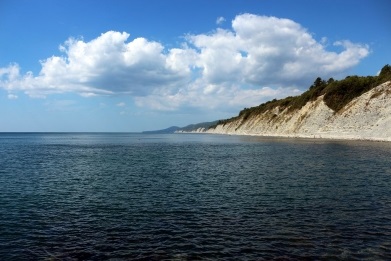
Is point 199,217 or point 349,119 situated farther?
point 349,119

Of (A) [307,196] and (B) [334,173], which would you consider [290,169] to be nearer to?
(B) [334,173]

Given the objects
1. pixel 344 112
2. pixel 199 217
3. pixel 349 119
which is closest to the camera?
pixel 199 217

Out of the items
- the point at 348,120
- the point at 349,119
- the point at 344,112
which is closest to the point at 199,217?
the point at 349,119

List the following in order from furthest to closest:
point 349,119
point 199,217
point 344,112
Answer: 1. point 344,112
2. point 349,119
3. point 199,217

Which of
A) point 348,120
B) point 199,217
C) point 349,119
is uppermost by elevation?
point 349,119

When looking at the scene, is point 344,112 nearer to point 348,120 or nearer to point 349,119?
point 348,120

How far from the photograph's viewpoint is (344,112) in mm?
104625

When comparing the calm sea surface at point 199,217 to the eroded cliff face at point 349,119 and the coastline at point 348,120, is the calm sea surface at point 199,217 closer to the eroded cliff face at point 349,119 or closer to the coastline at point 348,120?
the eroded cliff face at point 349,119

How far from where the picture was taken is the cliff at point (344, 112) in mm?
90812

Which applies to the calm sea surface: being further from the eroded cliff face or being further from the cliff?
the cliff

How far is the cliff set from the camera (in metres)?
90.8

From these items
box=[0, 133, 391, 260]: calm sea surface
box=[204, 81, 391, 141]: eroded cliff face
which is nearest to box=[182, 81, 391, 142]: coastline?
box=[204, 81, 391, 141]: eroded cliff face

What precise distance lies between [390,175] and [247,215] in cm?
2106

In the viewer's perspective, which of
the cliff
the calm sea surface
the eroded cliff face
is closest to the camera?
the calm sea surface
